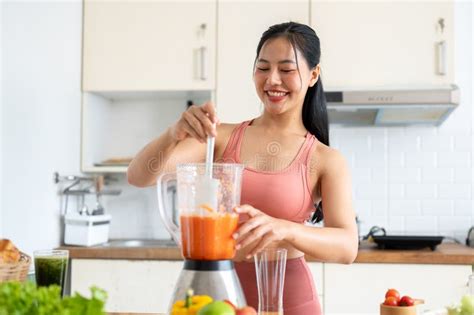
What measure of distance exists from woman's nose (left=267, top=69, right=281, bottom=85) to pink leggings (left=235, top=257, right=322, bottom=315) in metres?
0.46

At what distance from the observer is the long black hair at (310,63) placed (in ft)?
5.31

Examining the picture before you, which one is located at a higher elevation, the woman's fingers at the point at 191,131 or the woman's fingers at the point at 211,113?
the woman's fingers at the point at 211,113

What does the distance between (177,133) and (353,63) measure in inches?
68.8

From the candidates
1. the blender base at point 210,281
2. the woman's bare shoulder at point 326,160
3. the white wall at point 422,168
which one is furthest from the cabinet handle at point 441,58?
the blender base at point 210,281

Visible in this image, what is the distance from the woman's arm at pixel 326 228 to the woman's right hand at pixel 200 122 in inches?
7.9

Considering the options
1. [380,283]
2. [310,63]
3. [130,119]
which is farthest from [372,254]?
[130,119]

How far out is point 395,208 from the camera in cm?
321

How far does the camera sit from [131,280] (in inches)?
109

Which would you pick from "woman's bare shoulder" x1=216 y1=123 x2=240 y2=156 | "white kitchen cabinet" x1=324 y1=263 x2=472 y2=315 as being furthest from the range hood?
"woman's bare shoulder" x1=216 y1=123 x2=240 y2=156

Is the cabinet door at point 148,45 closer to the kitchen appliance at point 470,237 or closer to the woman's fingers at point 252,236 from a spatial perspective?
the kitchen appliance at point 470,237

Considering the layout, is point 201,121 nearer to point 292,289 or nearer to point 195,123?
point 195,123

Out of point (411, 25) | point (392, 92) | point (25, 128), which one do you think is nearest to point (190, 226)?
point (25, 128)

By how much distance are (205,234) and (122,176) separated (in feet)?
7.73

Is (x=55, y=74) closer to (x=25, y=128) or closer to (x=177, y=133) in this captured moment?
(x=25, y=128)
